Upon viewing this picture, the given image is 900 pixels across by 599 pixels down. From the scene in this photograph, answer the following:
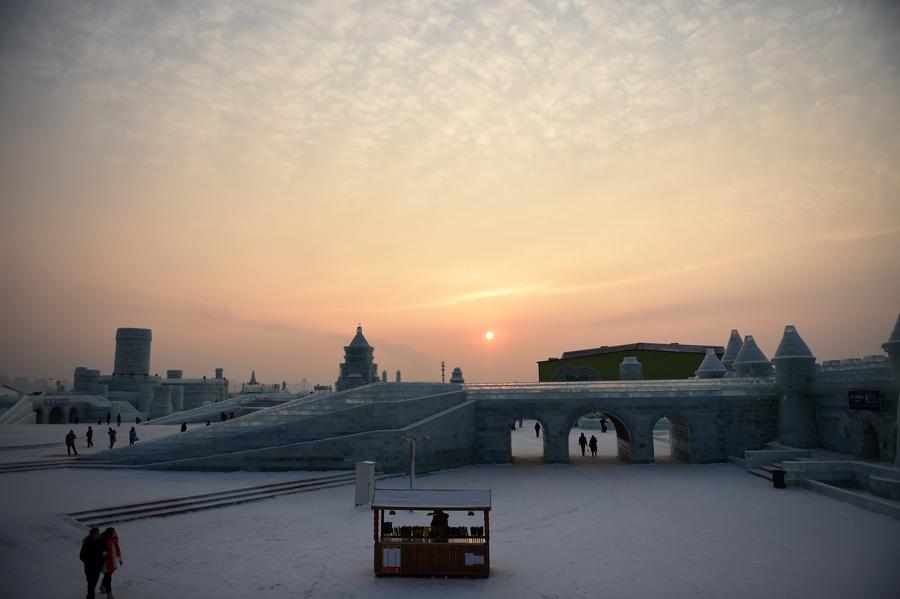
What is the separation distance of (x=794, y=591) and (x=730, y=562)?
1943 mm

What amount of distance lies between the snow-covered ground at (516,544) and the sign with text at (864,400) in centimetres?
636

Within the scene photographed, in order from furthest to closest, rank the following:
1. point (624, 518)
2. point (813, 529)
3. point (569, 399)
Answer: point (569, 399), point (624, 518), point (813, 529)

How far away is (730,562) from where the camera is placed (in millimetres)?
13297

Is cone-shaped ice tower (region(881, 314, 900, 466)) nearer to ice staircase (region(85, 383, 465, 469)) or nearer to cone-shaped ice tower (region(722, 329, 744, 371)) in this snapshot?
ice staircase (region(85, 383, 465, 469))

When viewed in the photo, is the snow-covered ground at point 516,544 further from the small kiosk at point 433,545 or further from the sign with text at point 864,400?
the sign with text at point 864,400

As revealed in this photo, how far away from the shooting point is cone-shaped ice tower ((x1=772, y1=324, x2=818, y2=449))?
2898cm

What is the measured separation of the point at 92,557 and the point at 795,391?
105 ft

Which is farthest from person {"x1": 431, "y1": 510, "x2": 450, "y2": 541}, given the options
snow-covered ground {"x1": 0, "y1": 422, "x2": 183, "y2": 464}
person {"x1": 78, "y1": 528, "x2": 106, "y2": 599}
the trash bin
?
Answer: snow-covered ground {"x1": 0, "y1": 422, "x2": 183, "y2": 464}

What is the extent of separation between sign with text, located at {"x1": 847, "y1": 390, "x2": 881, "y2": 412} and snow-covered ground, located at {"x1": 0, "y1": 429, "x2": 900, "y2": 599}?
250 inches

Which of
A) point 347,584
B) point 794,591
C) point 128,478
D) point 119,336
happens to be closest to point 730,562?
point 794,591

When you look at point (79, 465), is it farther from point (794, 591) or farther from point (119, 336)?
point (119, 336)

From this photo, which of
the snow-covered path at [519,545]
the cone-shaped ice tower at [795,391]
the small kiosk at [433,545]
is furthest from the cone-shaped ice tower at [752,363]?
the small kiosk at [433,545]

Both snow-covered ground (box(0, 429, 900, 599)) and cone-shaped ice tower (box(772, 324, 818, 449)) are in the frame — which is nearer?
snow-covered ground (box(0, 429, 900, 599))

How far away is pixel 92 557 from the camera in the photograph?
10398 millimetres
